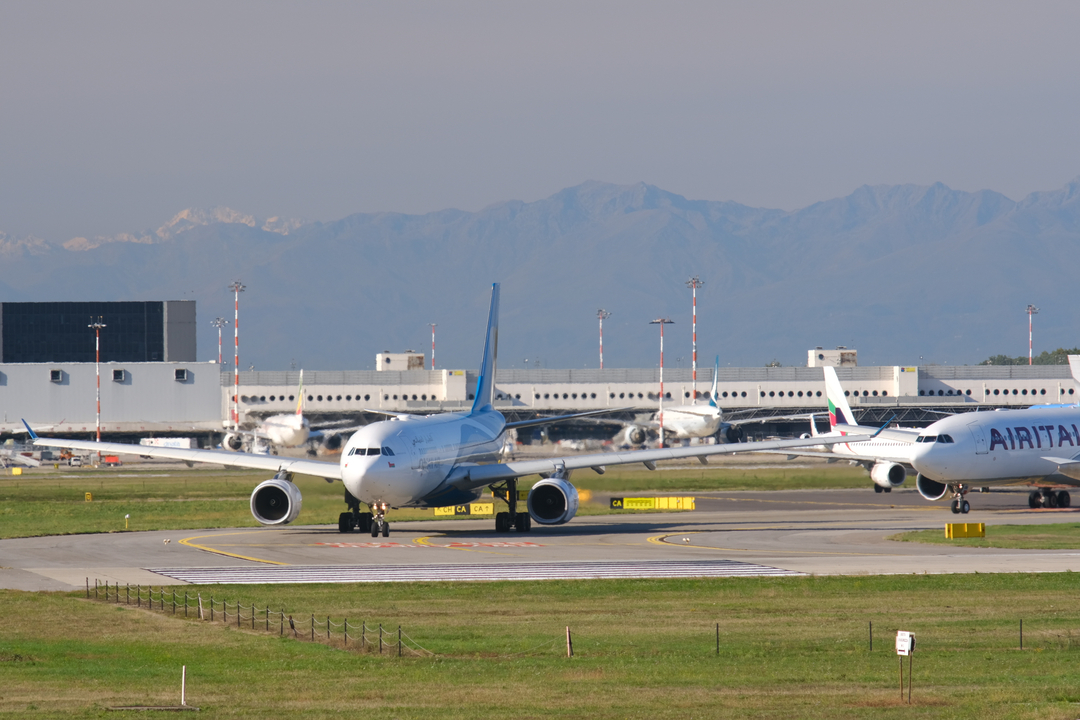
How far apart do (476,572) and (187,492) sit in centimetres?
4986

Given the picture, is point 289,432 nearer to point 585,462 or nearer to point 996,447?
point 585,462

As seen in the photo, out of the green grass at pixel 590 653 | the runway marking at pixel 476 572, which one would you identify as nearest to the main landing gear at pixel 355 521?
the runway marking at pixel 476 572

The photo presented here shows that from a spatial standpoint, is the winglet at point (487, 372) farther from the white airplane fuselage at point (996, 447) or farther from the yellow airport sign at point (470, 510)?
the white airplane fuselage at point (996, 447)

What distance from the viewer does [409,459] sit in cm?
4766

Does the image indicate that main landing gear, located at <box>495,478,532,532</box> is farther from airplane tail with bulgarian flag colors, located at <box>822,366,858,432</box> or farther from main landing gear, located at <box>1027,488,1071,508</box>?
airplane tail with bulgarian flag colors, located at <box>822,366,858,432</box>

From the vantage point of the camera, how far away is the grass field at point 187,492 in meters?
59.5

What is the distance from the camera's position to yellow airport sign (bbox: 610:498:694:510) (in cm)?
6894

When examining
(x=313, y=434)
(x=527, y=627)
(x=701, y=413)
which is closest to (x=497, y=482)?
(x=527, y=627)

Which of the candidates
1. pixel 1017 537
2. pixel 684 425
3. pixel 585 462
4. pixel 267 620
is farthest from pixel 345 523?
pixel 684 425

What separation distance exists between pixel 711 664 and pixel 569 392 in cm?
15212

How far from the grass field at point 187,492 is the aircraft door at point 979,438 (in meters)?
11.2

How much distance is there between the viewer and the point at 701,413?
14838cm

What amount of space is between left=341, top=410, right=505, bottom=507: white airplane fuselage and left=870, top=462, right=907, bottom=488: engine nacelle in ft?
88.5

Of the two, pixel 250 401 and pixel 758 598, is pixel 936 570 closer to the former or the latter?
pixel 758 598
